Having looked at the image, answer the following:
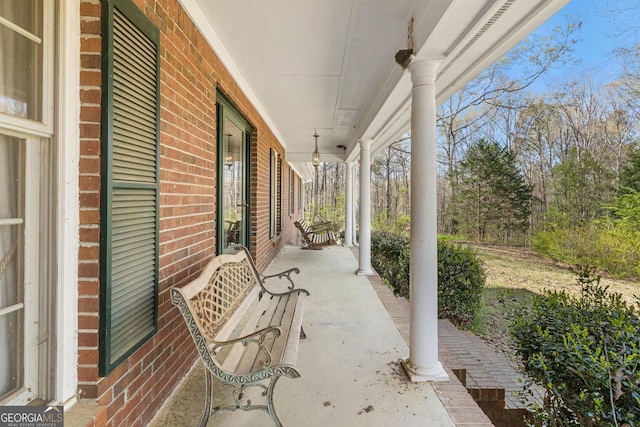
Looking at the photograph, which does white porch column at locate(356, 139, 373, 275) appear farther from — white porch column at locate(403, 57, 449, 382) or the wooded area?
the wooded area

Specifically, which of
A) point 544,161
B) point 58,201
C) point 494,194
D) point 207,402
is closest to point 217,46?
point 58,201

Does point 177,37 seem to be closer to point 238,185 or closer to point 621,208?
point 238,185

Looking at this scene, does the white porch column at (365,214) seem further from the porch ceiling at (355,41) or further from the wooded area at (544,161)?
the wooded area at (544,161)

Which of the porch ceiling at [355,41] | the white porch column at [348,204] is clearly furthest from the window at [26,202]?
the white porch column at [348,204]

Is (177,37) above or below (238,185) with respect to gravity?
above

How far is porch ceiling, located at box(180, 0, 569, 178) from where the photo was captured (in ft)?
6.34

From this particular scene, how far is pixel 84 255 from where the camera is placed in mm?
1407

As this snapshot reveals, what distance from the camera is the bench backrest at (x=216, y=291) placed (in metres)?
1.73

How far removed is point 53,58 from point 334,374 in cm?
246

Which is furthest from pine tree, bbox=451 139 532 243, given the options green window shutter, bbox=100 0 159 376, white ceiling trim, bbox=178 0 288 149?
green window shutter, bbox=100 0 159 376

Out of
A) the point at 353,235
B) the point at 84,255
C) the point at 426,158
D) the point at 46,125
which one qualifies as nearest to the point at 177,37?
the point at 46,125

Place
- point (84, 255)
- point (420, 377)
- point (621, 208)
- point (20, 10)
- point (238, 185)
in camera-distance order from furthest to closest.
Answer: point (621, 208)
point (238, 185)
point (420, 377)
point (84, 255)
point (20, 10)
